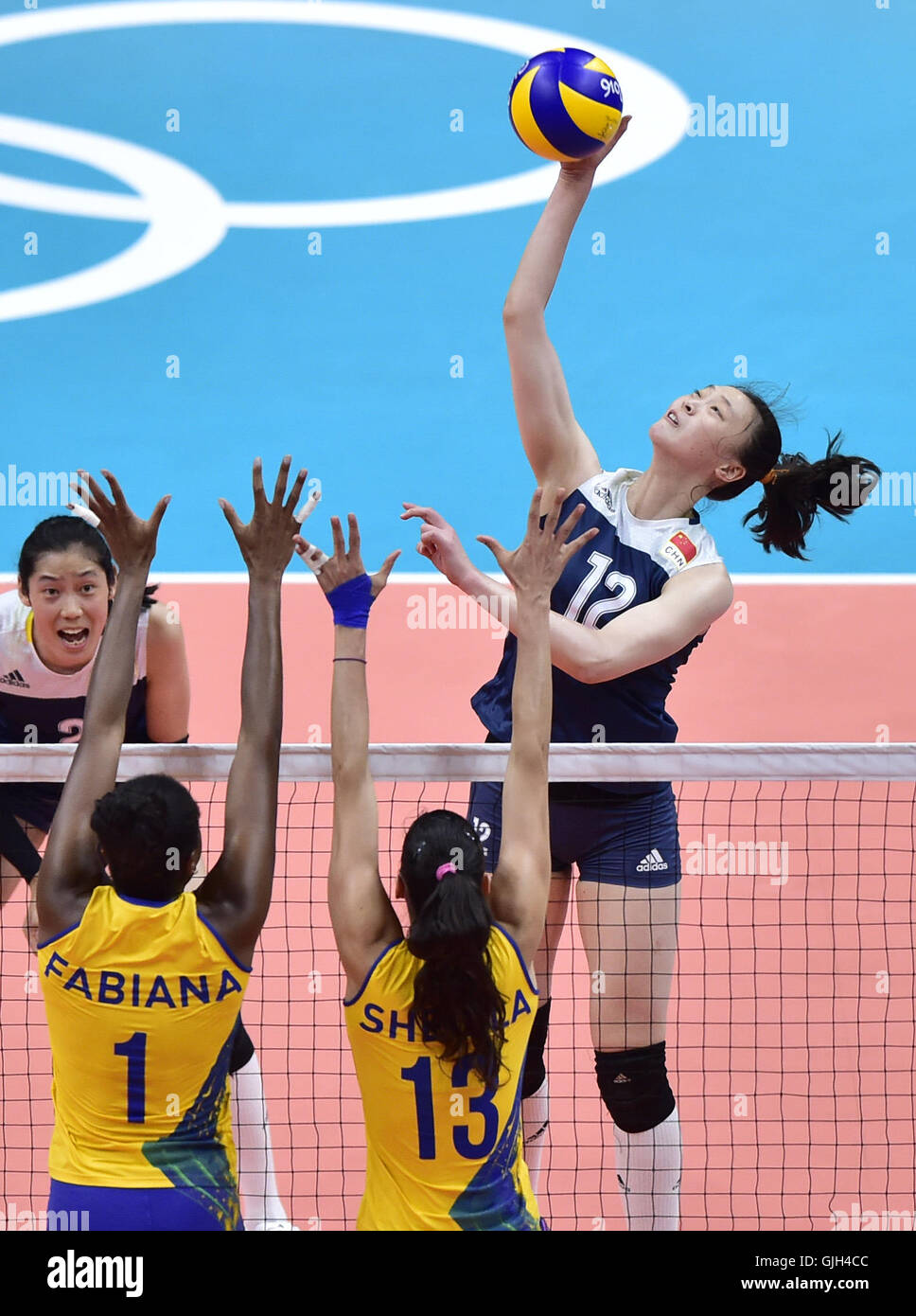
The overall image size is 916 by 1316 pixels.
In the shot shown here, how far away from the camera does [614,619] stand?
11.3 feet

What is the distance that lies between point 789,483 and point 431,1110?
2192mm

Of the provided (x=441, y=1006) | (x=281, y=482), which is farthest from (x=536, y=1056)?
(x=281, y=482)

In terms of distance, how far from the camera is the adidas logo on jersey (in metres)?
3.56

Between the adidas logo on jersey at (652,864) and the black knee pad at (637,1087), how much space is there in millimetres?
462

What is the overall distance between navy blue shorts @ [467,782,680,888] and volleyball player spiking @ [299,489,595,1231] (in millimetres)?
794

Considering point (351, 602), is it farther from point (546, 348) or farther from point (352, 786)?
point (546, 348)

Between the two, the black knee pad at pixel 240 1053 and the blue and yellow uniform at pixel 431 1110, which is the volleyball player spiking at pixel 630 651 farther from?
the blue and yellow uniform at pixel 431 1110

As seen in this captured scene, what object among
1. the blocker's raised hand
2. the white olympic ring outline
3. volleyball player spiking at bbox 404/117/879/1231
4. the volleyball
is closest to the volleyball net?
volleyball player spiking at bbox 404/117/879/1231

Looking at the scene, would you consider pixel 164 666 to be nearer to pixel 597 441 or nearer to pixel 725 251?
pixel 597 441

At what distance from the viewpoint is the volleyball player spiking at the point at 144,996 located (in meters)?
2.57

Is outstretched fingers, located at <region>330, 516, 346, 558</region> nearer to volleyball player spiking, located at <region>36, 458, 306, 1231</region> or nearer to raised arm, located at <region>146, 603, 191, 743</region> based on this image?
volleyball player spiking, located at <region>36, 458, 306, 1231</region>

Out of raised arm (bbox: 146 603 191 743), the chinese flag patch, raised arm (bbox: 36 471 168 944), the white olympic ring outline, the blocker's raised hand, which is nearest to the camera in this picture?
raised arm (bbox: 36 471 168 944)
